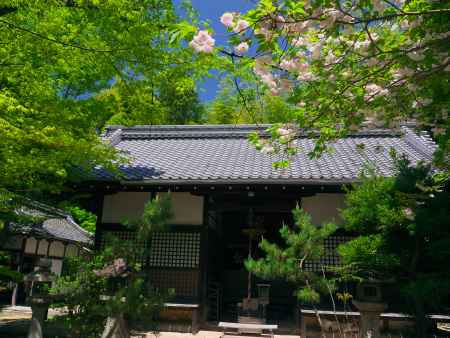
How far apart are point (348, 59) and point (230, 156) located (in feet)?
23.0

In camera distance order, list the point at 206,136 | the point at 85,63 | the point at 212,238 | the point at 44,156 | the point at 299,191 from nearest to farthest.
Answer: the point at 44,156
the point at 85,63
the point at 299,191
the point at 212,238
the point at 206,136

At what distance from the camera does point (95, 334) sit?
20.1ft

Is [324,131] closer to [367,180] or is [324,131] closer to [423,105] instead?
[423,105]

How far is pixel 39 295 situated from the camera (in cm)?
615

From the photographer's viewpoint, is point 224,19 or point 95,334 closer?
point 224,19

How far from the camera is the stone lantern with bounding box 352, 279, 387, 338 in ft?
18.1

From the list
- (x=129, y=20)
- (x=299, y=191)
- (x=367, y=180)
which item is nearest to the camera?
(x=367, y=180)

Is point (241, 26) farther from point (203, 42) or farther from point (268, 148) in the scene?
point (268, 148)

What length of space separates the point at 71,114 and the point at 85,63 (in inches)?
43.0

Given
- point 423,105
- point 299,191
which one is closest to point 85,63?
point 299,191

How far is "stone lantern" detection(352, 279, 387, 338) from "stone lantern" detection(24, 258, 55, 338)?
199 inches

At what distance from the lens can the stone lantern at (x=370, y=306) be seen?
218 inches

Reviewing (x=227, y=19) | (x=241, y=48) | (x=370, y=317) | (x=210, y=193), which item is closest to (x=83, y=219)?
(x=210, y=193)

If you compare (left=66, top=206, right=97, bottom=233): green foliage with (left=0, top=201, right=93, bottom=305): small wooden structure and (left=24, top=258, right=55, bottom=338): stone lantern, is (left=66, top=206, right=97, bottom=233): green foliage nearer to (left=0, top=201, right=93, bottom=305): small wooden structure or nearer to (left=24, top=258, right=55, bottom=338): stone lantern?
(left=0, top=201, right=93, bottom=305): small wooden structure
